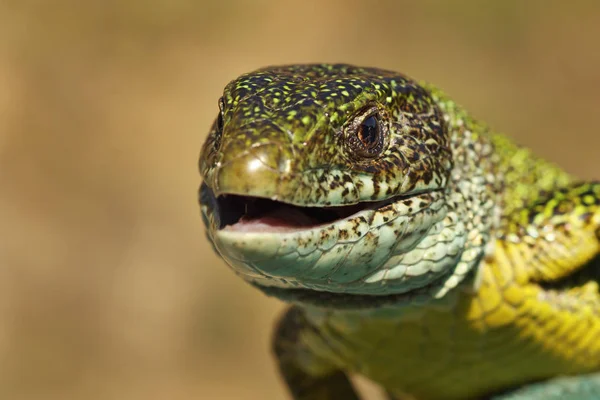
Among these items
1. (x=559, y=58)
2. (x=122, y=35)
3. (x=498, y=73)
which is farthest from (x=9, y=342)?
(x=559, y=58)

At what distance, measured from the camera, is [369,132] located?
327 cm

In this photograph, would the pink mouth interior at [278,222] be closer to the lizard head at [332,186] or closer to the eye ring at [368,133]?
the lizard head at [332,186]

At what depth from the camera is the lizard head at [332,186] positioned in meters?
2.81

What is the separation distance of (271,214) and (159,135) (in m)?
11.5

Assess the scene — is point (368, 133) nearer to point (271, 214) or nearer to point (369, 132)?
point (369, 132)

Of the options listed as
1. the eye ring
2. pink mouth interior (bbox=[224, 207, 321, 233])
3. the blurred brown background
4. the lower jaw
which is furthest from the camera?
the blurred brown background

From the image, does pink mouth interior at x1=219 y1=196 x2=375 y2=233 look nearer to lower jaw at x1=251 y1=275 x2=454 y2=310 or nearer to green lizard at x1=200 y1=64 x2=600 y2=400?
green lizard at x1=200 y1=64 x2=600 y2=400

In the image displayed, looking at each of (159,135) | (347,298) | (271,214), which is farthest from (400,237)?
(159,135)

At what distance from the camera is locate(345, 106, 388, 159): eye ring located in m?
3.18

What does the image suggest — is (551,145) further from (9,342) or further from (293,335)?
(293,335)

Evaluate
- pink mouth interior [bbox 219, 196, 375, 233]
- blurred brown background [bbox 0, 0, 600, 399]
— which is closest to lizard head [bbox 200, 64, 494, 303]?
pink mouth interior [bbox 219, 196, 375, 233]

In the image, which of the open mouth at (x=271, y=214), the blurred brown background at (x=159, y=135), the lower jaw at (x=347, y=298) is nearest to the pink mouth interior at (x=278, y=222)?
the open mouth at (x=271, y=214)

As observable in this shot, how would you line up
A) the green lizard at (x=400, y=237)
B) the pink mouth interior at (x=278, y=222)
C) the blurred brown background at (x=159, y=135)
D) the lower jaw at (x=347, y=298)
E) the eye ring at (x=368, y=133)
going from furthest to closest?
1. the blurred brown background at (x=159, y=135)
2. the lower jaw at (x=347, y=298)
3. the eye ring at (x=368, y=133)
4. the green lizard at (x=400, y=237)
5. the pink mouth interior at (x=278, y=222)

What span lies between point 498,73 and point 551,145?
1.70 metres
